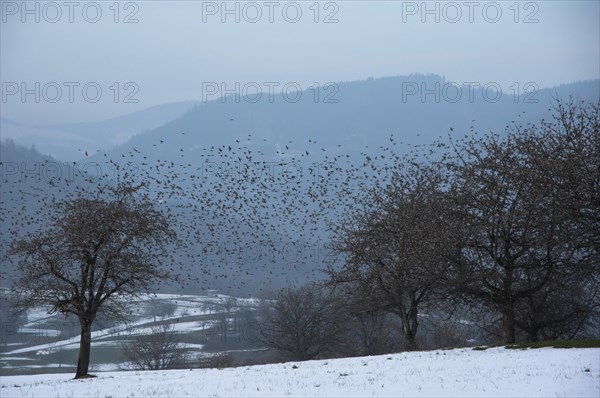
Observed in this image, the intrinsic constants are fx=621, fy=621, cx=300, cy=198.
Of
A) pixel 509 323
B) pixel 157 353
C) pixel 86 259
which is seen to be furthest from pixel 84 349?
pixel 157 353

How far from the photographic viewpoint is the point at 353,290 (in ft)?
141

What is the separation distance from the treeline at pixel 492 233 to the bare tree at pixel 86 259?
13.4 metres

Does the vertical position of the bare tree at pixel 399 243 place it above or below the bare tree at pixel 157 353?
above

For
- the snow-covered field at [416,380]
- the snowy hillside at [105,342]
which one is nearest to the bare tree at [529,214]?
the snow-covered field at [416,380]

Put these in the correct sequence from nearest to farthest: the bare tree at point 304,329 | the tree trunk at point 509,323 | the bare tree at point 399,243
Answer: the tree trunk at point 509,323
the bare tree at point 399,243
the bare tree at point 304,329

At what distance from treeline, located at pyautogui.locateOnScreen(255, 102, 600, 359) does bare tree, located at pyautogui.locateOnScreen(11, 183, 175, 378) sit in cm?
1337

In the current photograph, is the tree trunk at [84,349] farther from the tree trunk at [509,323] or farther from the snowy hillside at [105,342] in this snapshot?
the snowy hillside at [105,342]

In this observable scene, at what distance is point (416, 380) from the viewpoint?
1959 cm

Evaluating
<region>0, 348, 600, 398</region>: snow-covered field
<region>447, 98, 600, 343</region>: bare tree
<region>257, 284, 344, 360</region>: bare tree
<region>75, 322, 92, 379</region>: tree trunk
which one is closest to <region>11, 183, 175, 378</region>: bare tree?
<region>75, 322, 92, 379</region>: tree trunk

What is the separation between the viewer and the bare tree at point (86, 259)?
3425 centimetres

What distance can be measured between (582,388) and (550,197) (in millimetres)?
18654

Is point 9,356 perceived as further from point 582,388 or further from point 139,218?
point 582,388

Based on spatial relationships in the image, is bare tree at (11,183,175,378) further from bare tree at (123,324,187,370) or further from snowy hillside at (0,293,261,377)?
snowy hillside at (0,293,261,377)

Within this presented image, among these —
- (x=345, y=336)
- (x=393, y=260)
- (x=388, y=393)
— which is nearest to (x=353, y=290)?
(x=393, y=260)
